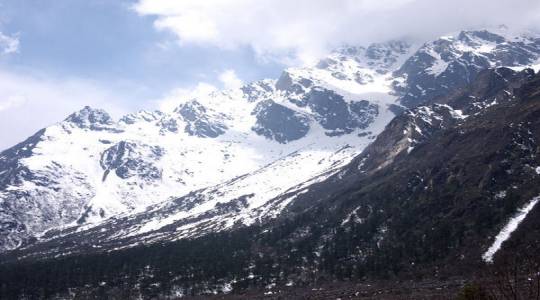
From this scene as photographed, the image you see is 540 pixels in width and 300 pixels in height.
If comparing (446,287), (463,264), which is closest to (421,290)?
(446,287)

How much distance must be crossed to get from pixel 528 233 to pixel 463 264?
25.2m

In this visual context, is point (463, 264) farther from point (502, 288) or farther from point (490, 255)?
point (502, 288)

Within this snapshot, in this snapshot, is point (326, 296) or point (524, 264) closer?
point (524, 264)

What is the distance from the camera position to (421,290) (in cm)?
17800

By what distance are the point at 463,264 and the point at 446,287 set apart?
28.1 metres

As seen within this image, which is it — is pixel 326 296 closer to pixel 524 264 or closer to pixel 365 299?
pixel 365 299

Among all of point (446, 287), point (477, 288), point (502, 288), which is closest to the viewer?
point (502, 288)

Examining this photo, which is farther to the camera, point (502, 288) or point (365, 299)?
point (365, 299)


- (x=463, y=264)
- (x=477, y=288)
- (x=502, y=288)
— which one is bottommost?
(x=463, y=264)

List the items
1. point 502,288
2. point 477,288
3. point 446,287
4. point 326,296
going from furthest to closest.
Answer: point 326,296, point 446,287, point 477,288, point 502,288

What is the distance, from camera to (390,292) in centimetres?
18412

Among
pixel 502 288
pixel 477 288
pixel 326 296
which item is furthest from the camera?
pixel 326 296

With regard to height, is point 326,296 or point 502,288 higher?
point 502,288

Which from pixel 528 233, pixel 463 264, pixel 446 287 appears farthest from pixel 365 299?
pixel 528 233
